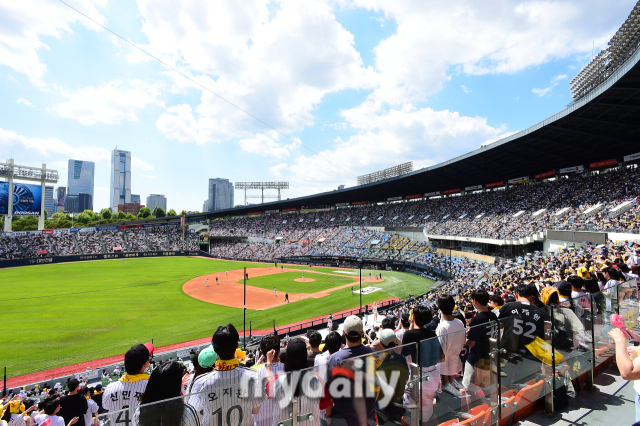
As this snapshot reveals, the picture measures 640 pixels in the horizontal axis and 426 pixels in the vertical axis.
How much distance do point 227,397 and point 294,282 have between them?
3776 cm

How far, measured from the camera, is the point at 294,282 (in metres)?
40.2

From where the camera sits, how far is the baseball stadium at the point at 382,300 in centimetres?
371

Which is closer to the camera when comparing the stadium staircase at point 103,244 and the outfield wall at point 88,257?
the outfield wall at point 88,257

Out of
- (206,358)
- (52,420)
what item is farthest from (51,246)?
(206,358)

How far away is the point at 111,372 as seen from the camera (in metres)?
15.6

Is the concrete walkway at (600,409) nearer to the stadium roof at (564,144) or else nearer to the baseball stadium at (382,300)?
the baseball stadium at (382,300)

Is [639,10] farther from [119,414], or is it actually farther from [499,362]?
[119,414]

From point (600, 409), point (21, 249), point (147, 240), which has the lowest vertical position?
point (600, 409)

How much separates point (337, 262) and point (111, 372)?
42.5 meters

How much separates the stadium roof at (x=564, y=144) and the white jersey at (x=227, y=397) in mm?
28778

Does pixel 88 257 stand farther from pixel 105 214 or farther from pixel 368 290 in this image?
pixel 105 214

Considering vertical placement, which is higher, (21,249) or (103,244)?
(103,244)

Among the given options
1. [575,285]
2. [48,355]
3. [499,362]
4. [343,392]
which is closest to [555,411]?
[499,362]

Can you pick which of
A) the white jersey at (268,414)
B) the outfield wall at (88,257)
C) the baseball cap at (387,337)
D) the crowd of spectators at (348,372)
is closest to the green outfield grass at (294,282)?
the crowd of spectators at (348,372)
